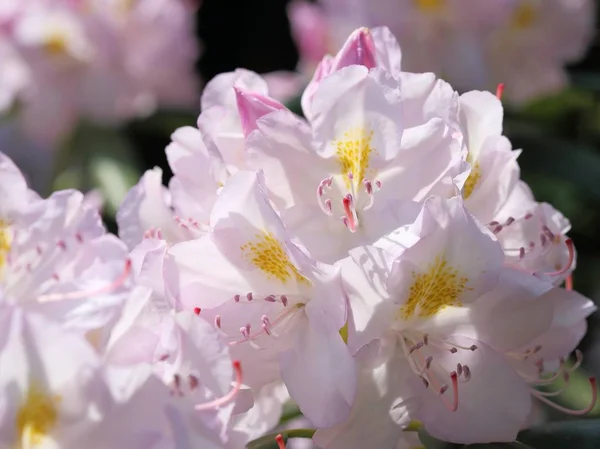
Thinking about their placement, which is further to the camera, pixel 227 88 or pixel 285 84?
pixel 285 84

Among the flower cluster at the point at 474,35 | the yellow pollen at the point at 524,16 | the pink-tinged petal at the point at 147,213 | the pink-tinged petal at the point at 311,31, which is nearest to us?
the pink-tinged petal at the point at 147,213

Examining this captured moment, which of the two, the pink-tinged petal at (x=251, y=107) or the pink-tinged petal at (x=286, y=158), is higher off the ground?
the pink-tinged petal at (x=251, y=107)

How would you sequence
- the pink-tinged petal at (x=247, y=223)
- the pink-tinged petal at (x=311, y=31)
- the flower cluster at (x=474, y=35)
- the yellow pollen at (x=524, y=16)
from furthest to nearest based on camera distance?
the pink-tinged petal at (x=311, y=31) < the yellow pollen at (x=524, y=16) < the flower cluster at (x=474, y=35) < the pink-tinged petal at (x=247, y=223)

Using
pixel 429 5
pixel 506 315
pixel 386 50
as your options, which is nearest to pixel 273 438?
pixel 506 315

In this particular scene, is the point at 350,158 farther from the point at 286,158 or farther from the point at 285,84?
the point at 285,84

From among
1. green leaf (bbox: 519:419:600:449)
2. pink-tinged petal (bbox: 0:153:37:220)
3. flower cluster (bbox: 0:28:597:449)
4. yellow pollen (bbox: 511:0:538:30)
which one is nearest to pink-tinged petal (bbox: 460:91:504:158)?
flower cluster (bbox: 0:28:597:449)

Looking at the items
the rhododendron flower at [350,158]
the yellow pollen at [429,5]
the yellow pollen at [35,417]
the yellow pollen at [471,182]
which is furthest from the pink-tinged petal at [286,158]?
the yellow pollen at [429,5]

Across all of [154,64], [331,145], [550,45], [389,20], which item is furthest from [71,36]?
[331,145]

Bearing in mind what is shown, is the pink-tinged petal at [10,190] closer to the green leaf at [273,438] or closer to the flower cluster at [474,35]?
the green leaf at [273,438]
